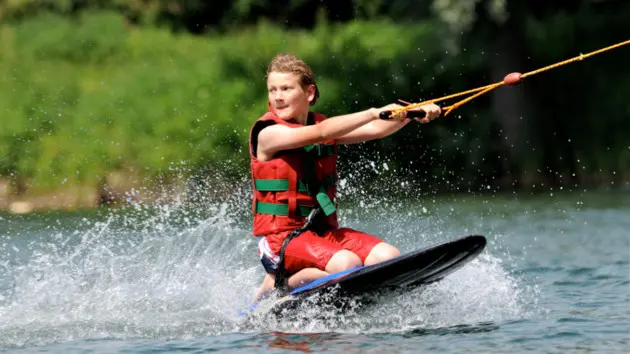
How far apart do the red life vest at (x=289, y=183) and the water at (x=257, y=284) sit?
1.69 feet

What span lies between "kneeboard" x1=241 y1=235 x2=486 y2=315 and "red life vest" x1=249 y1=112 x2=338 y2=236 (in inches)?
15.2

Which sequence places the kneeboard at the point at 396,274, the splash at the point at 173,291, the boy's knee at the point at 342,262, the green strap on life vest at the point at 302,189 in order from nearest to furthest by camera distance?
the kneeboard at the point at 396,274
the boy's knee at the point at 342,262
the green strap on life vest at the point at 302,189
the splash at the point at 173,291

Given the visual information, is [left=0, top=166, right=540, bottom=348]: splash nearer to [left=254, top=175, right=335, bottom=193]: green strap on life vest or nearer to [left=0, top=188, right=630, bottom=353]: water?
[left=0, top=188, right=630, bottom=353]: water

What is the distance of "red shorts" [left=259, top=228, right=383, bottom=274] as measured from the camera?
282 inches

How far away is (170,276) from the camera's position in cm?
887

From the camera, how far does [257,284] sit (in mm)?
8680

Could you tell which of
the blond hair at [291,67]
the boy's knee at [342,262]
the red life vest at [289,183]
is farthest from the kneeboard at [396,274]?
the blond hair at [291,67]

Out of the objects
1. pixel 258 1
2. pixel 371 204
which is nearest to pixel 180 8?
pixel 258 1

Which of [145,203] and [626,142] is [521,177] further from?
[145,203]

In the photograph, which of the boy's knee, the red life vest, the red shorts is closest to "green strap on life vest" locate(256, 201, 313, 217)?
the red life vest

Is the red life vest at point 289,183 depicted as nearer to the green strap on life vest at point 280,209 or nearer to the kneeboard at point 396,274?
the green strap on life vest at point 280,209

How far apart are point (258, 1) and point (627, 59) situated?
6445mm

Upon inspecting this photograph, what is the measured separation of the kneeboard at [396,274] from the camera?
A: 6949 millimetres

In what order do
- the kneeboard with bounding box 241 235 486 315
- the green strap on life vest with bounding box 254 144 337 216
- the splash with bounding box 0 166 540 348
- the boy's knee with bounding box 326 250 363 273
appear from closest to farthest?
the kneeboard with bounding box 241 235 486 315 → the boy's knee with bounding box 326 250 363 273 → the green strap on life vest with bounding box 254 144 337 216 → the splash with bounding box 0 166 540 348
